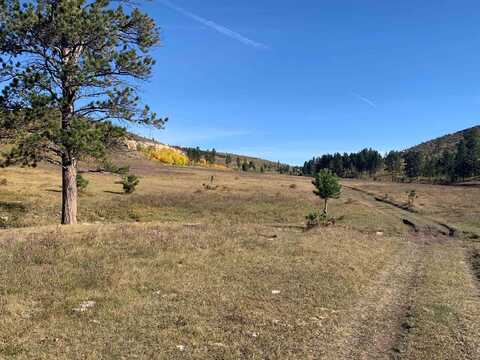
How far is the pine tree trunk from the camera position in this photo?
21.0 m

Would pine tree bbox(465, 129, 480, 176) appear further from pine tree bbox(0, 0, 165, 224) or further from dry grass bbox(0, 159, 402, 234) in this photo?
pine tree bbox(0, 0, 165, 224)

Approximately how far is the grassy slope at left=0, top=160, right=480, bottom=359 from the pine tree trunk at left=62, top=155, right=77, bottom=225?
245 cm

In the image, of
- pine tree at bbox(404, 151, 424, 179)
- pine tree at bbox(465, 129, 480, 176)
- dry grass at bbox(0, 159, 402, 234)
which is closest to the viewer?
dry grass at bbox(0, 159, 402, 234)

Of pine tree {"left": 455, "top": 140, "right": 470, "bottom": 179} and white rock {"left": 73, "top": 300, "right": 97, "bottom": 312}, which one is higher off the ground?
pine tree {"left": 455, "top": 140, "right": 470, "bottom": 179}

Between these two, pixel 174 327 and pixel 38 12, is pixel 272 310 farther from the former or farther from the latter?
pixel 38 12

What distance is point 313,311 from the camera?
35.0 ft

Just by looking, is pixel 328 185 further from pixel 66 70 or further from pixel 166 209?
pixel 66 70

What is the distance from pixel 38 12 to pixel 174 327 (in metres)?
15.7

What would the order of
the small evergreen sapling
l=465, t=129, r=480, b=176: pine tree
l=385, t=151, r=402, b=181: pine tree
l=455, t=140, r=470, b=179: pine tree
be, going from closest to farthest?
1. the small evergreen sapling
2. l=465, t=129, r=480, b=176: pine tree
3. l=455, t=140, r=470, b=179: pine tree
4. l=385, t=151, r=402, b=181: pine tree

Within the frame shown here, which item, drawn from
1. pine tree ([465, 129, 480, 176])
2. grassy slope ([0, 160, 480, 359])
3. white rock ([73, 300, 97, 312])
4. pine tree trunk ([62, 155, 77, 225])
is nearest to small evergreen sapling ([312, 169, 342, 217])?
grassy slope ([0, 160, 480, 359])

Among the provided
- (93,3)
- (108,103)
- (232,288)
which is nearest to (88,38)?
(93,3)

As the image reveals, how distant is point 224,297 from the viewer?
1129 cm

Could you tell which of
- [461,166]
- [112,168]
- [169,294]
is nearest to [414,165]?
[461,166]

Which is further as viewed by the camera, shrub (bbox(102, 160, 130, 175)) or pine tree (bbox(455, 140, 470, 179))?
pine tree (bbox(455, 140, 470, 179))
